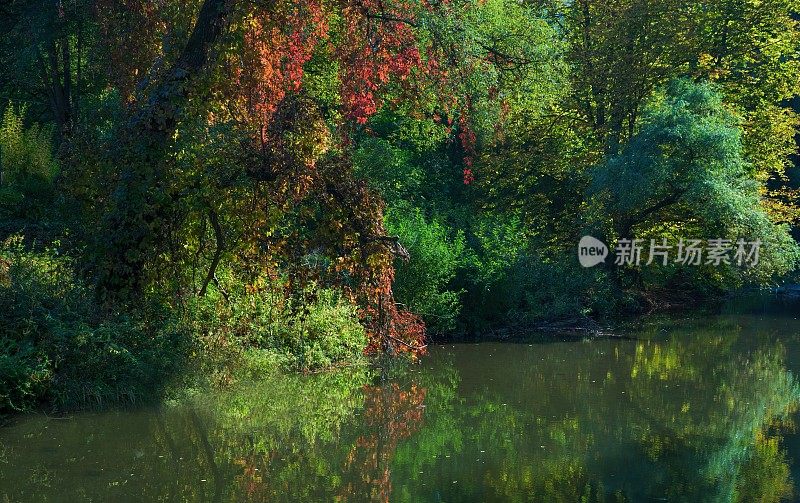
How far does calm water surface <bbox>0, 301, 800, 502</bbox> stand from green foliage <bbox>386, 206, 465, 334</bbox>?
1956 mm

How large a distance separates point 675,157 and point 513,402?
876 cm

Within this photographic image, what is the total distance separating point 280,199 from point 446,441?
3167mm

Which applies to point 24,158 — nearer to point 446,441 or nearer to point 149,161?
point 149,161

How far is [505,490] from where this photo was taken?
24.8 ft

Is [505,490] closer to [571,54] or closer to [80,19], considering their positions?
[80,19]

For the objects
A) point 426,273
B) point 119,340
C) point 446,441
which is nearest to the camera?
point 446,441

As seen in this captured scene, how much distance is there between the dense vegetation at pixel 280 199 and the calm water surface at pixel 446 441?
735mm

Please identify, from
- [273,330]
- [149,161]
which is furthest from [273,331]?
[149,161]

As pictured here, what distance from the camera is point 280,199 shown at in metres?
10.4

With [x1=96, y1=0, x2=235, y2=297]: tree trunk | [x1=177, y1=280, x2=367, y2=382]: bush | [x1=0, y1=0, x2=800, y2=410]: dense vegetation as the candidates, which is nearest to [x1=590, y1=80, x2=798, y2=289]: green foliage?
[x1=0, y1=0, x2=800, y2=410]: dense vegetation

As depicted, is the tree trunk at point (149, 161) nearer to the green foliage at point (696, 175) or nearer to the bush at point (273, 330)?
the bush at point (273, 330)

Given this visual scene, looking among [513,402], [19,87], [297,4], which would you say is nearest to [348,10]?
[297,4]

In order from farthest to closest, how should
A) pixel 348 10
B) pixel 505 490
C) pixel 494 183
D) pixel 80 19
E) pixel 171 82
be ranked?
1. pixel 494 183
2. pixel 80 19
3. pixel 348 10
4. pixel 171 82
5. pixel 505 490

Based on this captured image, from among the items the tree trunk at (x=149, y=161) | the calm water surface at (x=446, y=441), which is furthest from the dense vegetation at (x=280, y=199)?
the calm water surface at (x=446, y=441)
